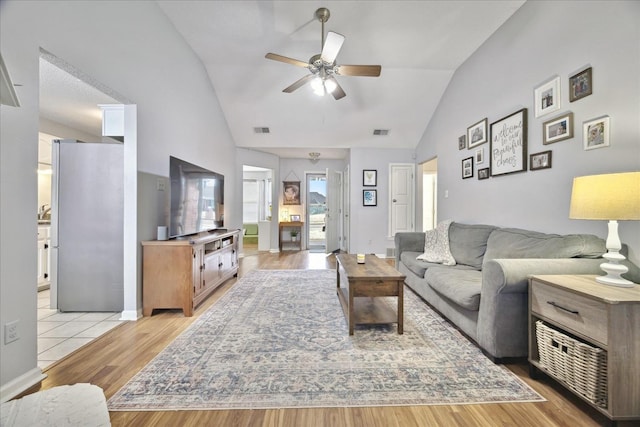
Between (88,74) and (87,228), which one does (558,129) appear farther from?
(87,228)

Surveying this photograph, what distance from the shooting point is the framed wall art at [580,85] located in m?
2.15

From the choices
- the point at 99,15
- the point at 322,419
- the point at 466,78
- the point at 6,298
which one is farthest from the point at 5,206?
the point at 466,78

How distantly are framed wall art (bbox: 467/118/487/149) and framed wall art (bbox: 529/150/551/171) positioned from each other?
845 millimetres

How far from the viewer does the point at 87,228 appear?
2838mm

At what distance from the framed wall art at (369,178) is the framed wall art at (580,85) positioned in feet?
12.6

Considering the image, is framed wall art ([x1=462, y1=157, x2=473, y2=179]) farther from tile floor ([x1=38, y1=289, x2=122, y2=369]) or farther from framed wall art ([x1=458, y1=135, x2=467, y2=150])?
tile floor ([x1=38, y1=289, x2=122, y2=369])

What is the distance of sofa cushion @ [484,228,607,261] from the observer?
194 cm

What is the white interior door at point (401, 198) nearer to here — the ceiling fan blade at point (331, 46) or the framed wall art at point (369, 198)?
the framed wall art at point (369, 198)

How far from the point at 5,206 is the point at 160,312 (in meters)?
1.70

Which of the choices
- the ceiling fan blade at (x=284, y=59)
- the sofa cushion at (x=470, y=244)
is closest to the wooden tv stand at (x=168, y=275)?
the ceiling fan blade at (x=284, y=59)

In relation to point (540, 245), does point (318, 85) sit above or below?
above

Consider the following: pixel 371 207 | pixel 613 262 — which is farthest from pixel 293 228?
pixel 613 262

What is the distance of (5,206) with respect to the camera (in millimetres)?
1523

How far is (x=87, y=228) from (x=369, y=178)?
485 cm
